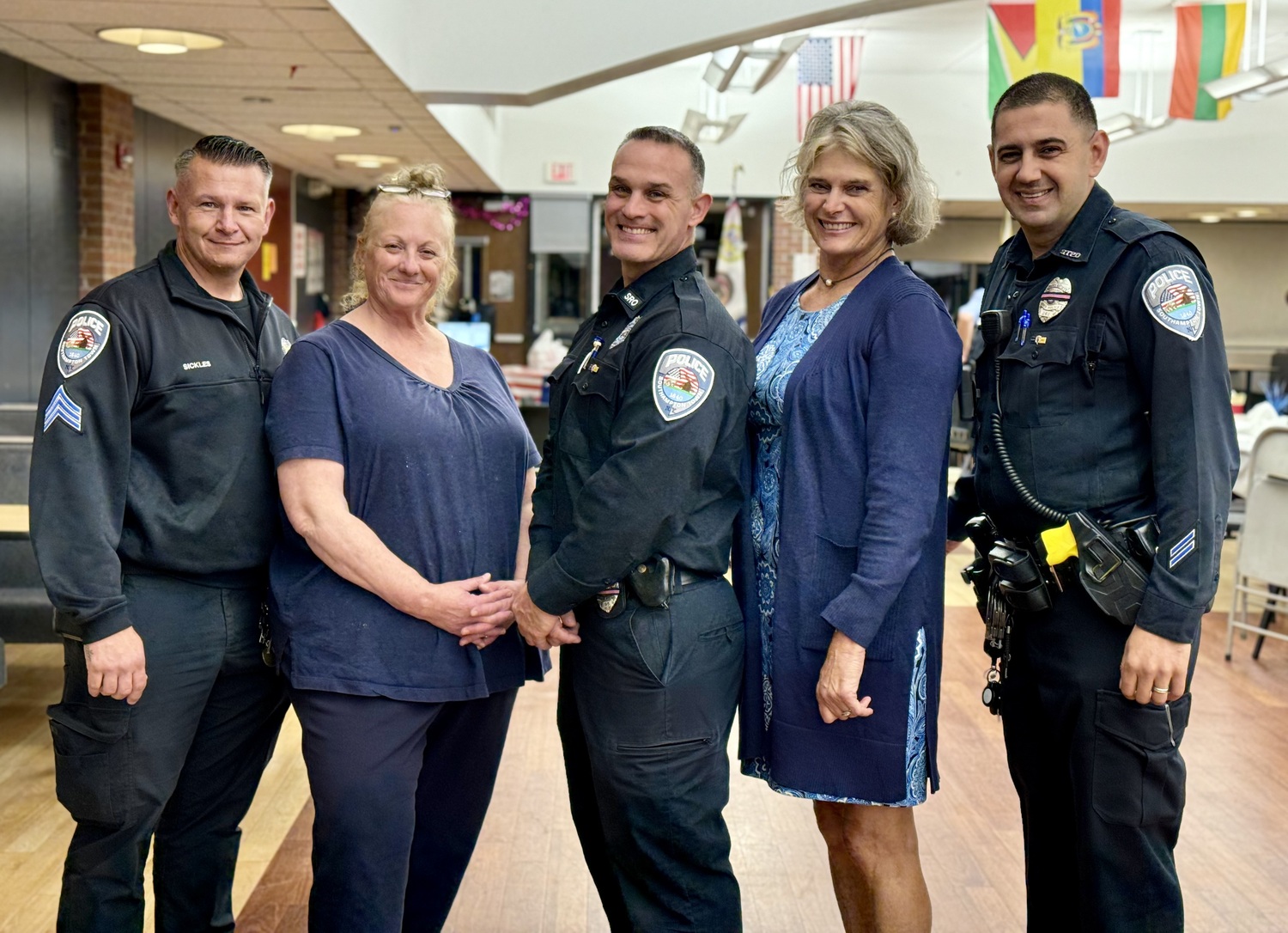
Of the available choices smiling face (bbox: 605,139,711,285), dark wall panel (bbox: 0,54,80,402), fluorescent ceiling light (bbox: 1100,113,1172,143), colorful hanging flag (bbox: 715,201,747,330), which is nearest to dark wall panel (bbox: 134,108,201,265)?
dark wall panel (bbox: 0,54,80,402)

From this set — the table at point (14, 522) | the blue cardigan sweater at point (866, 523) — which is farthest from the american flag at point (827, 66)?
the blue cardigan sweater at point (866, 523)

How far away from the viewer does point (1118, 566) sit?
6.79ft

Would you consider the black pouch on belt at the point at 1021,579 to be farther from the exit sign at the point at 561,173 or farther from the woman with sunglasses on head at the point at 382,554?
the exit sign at the point at 561,173

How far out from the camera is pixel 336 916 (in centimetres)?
226

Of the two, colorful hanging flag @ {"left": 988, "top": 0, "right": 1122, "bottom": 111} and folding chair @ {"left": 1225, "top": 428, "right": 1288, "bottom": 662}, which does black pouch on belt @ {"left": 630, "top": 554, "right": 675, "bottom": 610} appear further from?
colorful hanging flag @ {"left": 988, "top": 0, "right": 1122, "bottom": 111}

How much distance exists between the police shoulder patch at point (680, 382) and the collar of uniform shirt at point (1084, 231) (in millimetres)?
673

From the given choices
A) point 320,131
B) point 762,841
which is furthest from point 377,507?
point 320,131

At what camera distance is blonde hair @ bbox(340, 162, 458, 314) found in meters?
2.35

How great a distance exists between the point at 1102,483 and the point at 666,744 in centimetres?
87

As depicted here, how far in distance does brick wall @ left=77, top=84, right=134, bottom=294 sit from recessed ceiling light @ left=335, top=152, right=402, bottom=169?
307cm

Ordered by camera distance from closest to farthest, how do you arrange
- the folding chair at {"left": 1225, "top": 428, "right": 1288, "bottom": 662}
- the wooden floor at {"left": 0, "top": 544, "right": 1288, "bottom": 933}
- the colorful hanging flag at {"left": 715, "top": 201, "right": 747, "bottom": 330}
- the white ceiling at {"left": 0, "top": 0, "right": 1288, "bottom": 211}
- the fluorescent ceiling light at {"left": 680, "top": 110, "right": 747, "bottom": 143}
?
the wooden floor at {"left": 0, "top": 544, "right": 1288, "bottom": 933}
the folding chair at {"left": 1225, "top": 428, "right": 1288, "bottom": 662}
the white ceiling at {"left": 0, "top": 0, "right": 1288, "bottom": 211}
the fluorescent ceiling light at {"left": 680, "top": 110, "right": 747, "bottom": 143}
the colorful hanging flag at {"left": 715, "top": 201, "right": 747, "bottom": 330}

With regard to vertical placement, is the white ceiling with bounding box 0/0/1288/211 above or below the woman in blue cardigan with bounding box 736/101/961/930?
above

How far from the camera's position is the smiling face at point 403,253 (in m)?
2.32

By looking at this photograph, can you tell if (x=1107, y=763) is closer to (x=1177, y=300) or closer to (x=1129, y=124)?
(x=1177, y=300)
